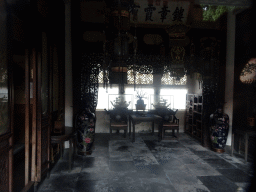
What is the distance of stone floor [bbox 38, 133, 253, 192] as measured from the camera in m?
2.75

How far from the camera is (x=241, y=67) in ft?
14.4

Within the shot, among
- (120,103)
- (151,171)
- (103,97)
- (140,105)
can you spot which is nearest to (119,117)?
(120,103)

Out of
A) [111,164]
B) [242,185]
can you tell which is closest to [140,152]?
[111,164]

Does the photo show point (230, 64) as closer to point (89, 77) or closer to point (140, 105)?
point (140, 105)

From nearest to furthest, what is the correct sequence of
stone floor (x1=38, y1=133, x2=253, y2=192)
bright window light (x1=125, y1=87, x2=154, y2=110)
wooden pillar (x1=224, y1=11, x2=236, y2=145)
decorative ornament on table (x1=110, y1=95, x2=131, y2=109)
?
stone floor (x1=38, y1=133, x2=253, y2=192) < wooden pillar (x1=224, y1=11, x2=236, y2=145) < decorative ornament on table (x1=110, y1=95, x2=131, y2=109) < bright window light (x1=125, y1=87, x2=154, y2=110)

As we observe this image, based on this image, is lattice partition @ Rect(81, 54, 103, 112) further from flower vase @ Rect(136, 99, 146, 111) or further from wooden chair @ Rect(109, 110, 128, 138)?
flower vase @ Rect(136, 99, 146, 111)

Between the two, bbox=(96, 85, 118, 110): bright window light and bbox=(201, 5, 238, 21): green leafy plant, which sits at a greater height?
bbox=(201, 5, 238, 21): green leafy plant

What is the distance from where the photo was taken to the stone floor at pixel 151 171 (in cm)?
275

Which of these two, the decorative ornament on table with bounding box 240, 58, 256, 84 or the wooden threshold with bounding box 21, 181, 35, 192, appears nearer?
the wooden threshold with bounding box 21, 181, 35, 192

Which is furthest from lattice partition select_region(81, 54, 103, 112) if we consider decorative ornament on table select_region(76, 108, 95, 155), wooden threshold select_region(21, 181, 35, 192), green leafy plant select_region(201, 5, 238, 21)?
green leafy plant select_region(201, 5, 238, 21)

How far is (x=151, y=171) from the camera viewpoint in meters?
3.32

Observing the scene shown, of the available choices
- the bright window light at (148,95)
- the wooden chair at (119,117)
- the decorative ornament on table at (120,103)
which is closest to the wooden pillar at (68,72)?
the wooden chair at (119,117)

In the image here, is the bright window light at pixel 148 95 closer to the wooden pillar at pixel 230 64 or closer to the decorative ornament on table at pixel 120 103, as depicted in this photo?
the decorative ornament on table at pixel 120 103

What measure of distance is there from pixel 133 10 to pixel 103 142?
12.5ft
